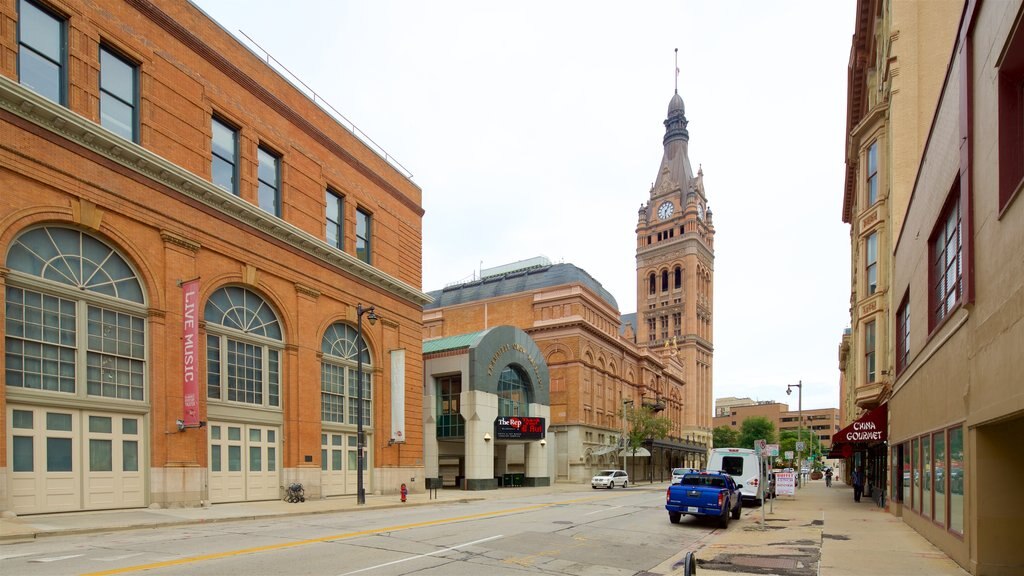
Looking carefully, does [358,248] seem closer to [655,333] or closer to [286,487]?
[286,487]

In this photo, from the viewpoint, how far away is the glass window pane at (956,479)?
11.9 m

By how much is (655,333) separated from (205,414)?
331 feet

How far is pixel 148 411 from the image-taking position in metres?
21.3

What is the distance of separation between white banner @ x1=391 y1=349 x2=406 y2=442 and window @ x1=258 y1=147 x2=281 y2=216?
10.2m

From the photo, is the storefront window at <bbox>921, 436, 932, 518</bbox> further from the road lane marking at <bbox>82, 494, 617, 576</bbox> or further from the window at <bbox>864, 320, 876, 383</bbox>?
the window at <bbox>864, 320, 876, 383</bbox>

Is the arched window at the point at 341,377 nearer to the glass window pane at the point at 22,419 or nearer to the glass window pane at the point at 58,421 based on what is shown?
the glass window pane at the point at 58,421

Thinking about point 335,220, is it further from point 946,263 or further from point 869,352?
point 946,263

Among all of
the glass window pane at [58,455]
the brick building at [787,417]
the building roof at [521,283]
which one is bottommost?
the brick building at [787,417]

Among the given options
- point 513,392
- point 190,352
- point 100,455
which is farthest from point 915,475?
point 513,392

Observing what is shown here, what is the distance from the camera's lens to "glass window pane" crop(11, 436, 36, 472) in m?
17.6

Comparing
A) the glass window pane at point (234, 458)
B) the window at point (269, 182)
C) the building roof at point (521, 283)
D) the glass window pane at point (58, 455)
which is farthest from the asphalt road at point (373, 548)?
the building roof at point (521, 283)

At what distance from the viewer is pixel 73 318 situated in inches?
765

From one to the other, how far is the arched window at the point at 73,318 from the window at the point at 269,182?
791cm

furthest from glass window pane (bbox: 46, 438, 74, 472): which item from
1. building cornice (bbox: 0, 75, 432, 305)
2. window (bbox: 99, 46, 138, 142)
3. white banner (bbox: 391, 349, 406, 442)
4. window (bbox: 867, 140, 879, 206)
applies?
window (bbox: 867, 140, 879, 206)
